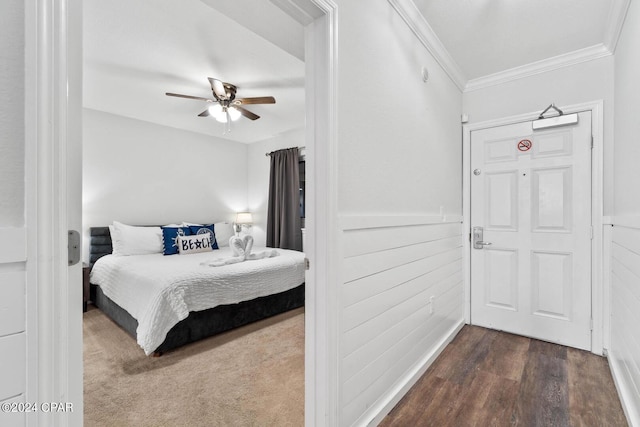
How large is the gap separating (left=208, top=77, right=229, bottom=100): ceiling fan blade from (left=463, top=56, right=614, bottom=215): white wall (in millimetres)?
2459

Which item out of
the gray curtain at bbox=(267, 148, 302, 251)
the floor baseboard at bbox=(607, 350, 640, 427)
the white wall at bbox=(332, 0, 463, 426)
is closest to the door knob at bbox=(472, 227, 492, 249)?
the white wall at bbox=(332, 0, 463, 426)

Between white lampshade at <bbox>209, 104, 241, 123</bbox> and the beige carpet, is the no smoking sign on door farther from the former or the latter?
white lampshade at <bbox>209, 104, 241, 123</bbox>

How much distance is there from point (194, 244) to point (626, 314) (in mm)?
4349

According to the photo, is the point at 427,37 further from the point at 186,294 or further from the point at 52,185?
the point at 186,294

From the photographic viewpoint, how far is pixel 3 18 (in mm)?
589

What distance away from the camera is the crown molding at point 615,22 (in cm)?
185

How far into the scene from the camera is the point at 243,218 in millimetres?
5555

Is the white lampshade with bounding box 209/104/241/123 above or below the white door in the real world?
above

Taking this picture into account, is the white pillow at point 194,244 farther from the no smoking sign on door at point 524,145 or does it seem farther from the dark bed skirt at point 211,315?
the no smoking sign on door at point 524,145

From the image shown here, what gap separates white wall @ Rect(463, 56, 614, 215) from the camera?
2387 millimetres

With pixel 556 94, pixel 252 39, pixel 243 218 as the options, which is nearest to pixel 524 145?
pixel 556 94

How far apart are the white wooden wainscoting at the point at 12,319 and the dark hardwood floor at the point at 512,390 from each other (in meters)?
1.64

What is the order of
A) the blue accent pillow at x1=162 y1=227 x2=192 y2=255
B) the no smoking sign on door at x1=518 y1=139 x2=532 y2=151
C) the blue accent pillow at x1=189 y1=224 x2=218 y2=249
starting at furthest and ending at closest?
the blue accent pillow at x1=189 y1=224 x2=218 y2=249
the blue accent pillow at x1=162 y1=227 x2=192 y2=255
the no smoking sign on door at x1=518 y1=139 x2=532 y2=151

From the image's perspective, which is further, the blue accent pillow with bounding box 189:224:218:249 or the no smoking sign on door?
the blue accent pillow with bounding box 189:224:218:249
